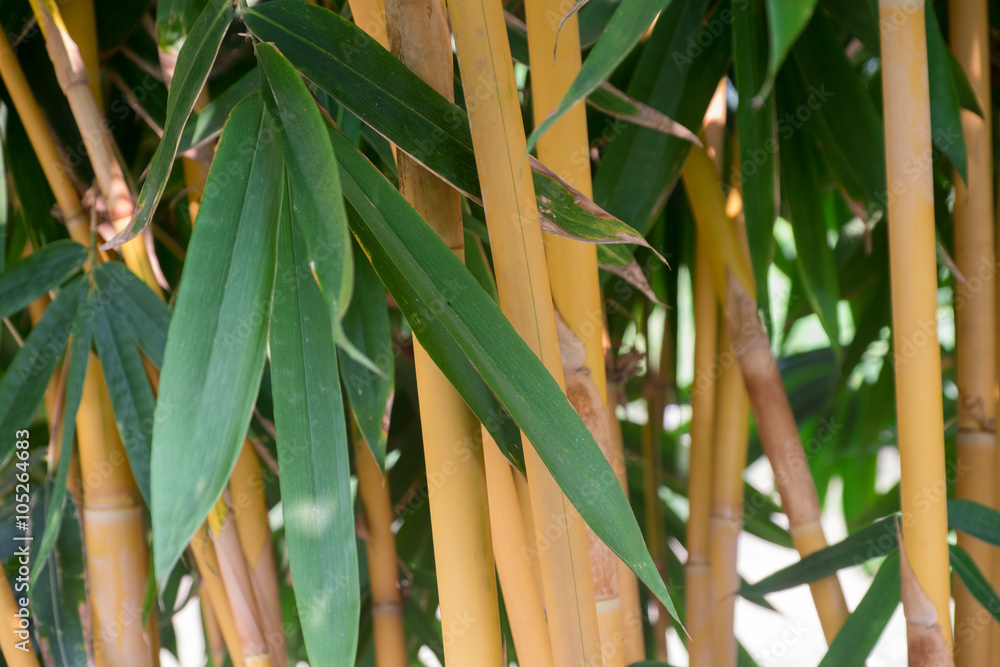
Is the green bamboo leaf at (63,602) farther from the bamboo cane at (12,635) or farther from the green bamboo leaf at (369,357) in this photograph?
the green bamboo leaf at (369,357)

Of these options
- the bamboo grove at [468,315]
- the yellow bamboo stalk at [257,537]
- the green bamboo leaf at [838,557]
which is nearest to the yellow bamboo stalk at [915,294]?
the bamboo grove at [468,315]

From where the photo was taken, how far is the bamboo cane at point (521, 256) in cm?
31

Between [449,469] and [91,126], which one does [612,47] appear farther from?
[91,126]

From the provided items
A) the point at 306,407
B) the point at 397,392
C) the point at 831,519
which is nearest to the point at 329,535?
the point at 306,407

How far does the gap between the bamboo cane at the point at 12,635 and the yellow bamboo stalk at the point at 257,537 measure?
6.5 inches

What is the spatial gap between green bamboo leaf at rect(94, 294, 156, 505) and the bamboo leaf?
10.7 inches

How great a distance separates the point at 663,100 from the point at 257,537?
50 centimetres

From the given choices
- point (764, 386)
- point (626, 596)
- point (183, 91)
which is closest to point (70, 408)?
point (183, 91)

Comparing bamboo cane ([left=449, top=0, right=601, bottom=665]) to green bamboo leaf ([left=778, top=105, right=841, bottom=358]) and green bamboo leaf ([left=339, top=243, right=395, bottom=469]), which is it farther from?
green bamboo leaf ([left=778, top=105, right=841, bottom=358])

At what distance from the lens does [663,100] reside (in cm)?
60

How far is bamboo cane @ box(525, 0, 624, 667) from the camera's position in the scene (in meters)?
0.37

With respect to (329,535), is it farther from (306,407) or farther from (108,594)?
(108,594)

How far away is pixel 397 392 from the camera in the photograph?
33.2 inches

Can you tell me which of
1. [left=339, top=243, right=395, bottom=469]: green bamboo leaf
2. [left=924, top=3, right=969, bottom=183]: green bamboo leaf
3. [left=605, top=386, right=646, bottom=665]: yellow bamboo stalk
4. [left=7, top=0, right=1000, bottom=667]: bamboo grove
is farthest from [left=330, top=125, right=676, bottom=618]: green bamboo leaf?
[left=924, top=3, right=969, bottom=183]: green bamboo leaf
